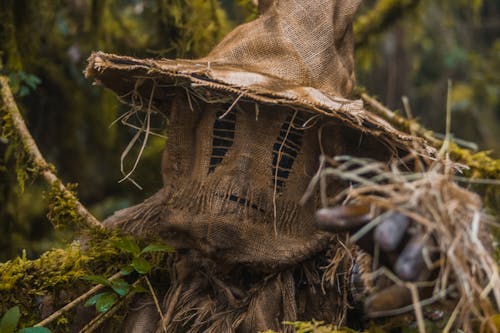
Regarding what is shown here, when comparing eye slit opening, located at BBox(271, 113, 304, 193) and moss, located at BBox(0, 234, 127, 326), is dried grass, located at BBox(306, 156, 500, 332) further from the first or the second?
moss, located at BBox(0, 234, 127, 326)

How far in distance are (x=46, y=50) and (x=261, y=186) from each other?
2558 millimetres

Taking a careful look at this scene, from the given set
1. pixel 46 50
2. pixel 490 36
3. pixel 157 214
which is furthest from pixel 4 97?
pixel 490 36

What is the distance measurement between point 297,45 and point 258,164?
0.36m

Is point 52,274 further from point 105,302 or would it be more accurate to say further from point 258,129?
point 258,129

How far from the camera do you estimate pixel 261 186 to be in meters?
1.77

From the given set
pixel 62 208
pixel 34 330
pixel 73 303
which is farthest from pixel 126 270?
pixel 62 208

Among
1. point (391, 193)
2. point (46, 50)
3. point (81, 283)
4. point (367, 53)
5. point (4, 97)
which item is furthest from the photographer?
point (46, 50)

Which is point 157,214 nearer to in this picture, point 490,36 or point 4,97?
point 4,97

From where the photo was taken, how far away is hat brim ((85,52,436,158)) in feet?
5.21

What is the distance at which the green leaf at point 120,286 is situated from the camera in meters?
1.80

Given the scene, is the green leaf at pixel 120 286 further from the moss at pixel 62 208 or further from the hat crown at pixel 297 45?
the hat crown at pixel 297 45

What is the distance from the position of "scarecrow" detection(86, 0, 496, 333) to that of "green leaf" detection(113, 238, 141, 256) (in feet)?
0.35

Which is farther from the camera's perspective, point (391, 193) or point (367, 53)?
point (367, 53)

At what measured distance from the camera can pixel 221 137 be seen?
183 cm
